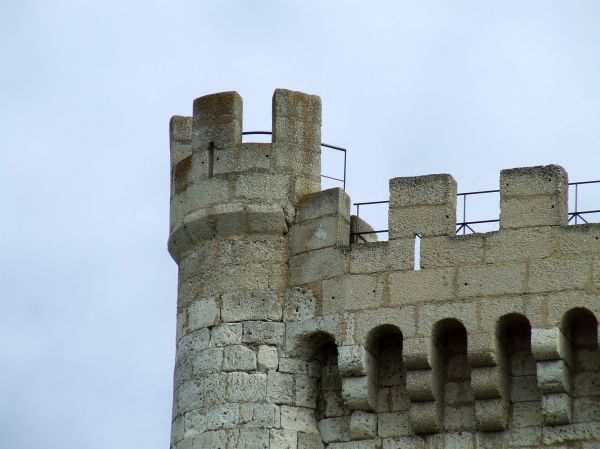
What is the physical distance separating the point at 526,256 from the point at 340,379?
2.12 meters

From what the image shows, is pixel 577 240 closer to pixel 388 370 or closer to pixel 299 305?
pixel 388 370

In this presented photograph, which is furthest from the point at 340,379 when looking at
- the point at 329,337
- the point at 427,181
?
the point at 427,181

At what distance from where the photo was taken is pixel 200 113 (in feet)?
69.7

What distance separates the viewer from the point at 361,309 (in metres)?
20.1

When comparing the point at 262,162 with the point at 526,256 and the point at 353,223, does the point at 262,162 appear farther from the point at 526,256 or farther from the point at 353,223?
the point at 526,256

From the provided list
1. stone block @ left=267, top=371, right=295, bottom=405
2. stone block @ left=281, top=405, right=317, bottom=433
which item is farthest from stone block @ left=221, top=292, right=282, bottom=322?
stone block @ left=281, top=405, right=317, bottom=433

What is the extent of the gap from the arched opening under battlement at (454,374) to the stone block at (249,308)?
1.59 m

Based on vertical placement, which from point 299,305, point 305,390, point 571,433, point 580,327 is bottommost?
point 571,433

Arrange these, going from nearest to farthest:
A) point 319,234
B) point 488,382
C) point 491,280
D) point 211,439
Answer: point 488,382 → point 491,280 → point 211,439 → point 319,234

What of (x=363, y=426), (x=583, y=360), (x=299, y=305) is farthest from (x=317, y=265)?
(x=583, y=360)

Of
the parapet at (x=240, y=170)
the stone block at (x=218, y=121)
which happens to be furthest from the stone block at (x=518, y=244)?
the stone block at (x=218, y=121)

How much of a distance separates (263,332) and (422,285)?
159 centimetres

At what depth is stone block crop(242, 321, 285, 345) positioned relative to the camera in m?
20.3

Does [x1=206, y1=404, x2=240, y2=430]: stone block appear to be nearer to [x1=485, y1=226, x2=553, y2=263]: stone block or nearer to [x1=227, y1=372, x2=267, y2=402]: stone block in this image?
[x1=227, y1=372, x2=267, y2=402]: stone block
